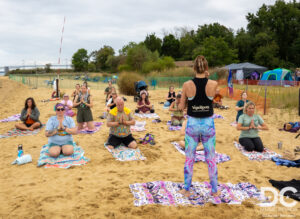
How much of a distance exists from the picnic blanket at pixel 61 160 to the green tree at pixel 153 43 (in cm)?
5779

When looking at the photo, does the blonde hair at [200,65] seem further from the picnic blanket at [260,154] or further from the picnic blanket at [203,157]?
the picnic blanket at [260,154]

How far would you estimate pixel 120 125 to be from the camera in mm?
5379

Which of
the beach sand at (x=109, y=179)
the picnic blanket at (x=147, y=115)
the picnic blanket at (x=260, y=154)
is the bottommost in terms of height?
the beach sand at (x=109, y=179)

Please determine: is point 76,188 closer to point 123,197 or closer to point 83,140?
point 123,197

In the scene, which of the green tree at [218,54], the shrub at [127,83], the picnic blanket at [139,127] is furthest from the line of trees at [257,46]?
the picnic blanket at [139,127]

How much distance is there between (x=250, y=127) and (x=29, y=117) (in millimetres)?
6181

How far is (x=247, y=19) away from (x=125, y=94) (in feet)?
149

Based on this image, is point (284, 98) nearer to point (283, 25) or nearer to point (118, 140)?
point (118, 140)

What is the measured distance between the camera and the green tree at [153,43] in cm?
Result: 6047

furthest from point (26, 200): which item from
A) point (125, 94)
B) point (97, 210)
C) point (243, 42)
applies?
point (243, 42)

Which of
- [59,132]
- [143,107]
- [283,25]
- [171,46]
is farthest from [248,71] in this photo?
[171,46]

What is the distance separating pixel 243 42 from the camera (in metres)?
44.8

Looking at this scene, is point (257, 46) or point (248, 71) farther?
point (257, 46)

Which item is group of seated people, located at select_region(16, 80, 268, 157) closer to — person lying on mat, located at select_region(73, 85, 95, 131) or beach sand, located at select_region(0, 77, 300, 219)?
person lying on mat, located at select_region(73, 85, 95, 131)
